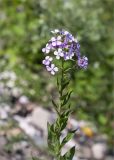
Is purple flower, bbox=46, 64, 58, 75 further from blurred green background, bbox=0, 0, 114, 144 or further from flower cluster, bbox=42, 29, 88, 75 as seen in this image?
blurred green background, bbox=0, 0, 114, 144

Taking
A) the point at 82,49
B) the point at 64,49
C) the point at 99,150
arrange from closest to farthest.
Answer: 1. the point at 64,49
2. the point at 99,150
3. the point at 82,49

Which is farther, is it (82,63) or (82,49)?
(82,49)

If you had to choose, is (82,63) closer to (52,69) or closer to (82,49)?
(52,69)

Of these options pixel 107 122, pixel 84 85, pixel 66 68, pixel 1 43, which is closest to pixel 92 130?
pixel 107 122

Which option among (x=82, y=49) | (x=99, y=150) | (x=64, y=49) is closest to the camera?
(x=64, y=49)

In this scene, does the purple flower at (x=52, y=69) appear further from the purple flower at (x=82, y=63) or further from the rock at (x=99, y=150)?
the rock at (x=99, y=150)

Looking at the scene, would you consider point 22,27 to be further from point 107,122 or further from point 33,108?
point 107,122

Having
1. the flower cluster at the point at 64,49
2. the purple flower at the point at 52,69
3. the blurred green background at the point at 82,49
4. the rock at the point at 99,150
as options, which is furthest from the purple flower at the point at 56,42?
the rock at the point at 99,150

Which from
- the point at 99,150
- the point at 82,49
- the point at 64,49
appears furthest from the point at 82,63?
the point at 82,49
